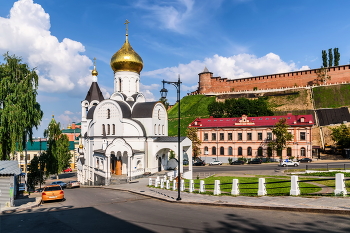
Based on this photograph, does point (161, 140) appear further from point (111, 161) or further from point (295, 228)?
point (295, 228)

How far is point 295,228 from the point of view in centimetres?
854

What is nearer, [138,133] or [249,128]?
[138,133]

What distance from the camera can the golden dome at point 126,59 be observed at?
3816 centimetres

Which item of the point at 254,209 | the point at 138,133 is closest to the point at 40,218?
the point at 254,209

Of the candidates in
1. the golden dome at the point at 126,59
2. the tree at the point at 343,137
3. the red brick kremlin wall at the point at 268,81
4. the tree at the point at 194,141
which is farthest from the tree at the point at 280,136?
the red brick kremlin wall at the point at 268,81

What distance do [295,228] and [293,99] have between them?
80.1 meters

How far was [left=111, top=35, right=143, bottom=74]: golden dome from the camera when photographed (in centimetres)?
3816

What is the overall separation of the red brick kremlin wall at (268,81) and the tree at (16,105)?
259ft

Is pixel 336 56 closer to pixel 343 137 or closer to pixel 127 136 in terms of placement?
pixel 343 137

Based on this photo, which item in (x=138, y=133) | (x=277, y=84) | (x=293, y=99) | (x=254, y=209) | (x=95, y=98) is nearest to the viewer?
(x=254, y=209)

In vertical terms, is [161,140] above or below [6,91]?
below

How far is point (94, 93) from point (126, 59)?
950 cm

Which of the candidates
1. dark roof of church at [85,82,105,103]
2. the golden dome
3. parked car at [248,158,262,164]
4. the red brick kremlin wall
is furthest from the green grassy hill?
the golden dome

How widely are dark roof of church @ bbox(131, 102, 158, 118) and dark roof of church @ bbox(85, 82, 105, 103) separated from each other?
35.0 feet
